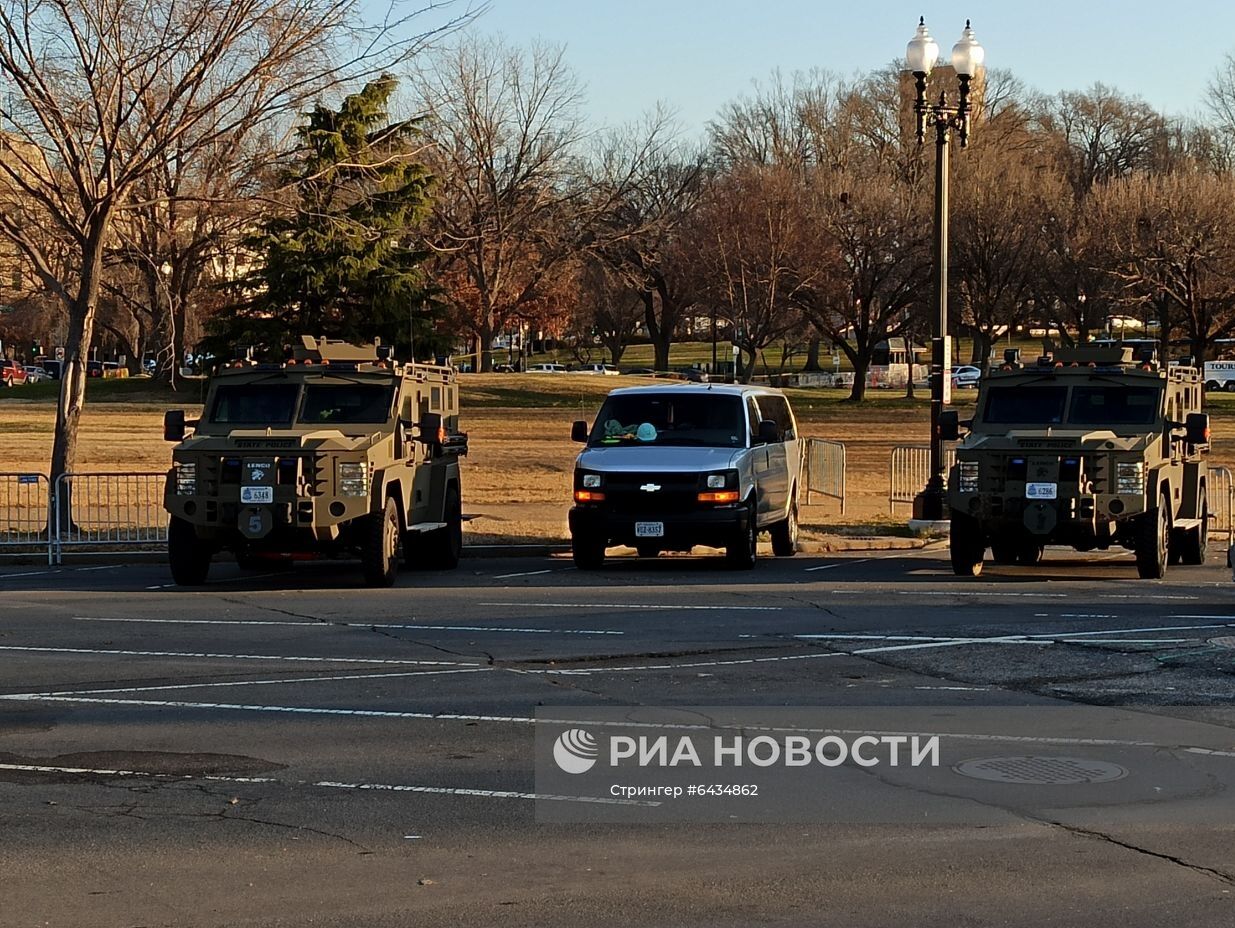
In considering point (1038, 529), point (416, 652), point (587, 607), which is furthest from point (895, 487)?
point (416, 652)

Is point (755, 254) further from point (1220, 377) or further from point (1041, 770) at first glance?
point (1041, 770)

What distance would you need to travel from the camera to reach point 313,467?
17328mm

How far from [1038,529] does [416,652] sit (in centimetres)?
743

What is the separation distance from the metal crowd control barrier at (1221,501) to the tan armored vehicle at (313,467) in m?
11.3

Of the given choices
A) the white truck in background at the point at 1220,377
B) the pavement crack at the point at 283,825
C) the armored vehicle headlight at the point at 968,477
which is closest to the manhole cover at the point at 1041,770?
the pavement crack at the point at 283,825

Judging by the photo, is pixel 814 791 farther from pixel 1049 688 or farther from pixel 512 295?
pixel 512 295

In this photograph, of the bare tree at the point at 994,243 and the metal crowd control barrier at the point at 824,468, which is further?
the bare tree at the point at 994,243

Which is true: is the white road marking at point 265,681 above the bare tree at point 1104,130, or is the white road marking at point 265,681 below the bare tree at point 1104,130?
below

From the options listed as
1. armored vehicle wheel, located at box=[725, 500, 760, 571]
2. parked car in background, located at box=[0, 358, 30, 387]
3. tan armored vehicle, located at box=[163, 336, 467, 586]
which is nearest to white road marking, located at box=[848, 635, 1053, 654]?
armored vehicle wheel, located at box=[725, 500, 760, 571]

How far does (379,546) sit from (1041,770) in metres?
10.0

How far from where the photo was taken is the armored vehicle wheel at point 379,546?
692 inches

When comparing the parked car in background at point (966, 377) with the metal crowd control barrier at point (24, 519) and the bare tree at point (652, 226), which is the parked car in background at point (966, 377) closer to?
the bare tree at point (652, 226)

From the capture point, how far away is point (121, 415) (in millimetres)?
51562

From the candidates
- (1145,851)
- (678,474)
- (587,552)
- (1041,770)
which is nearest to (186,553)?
(587,552)
